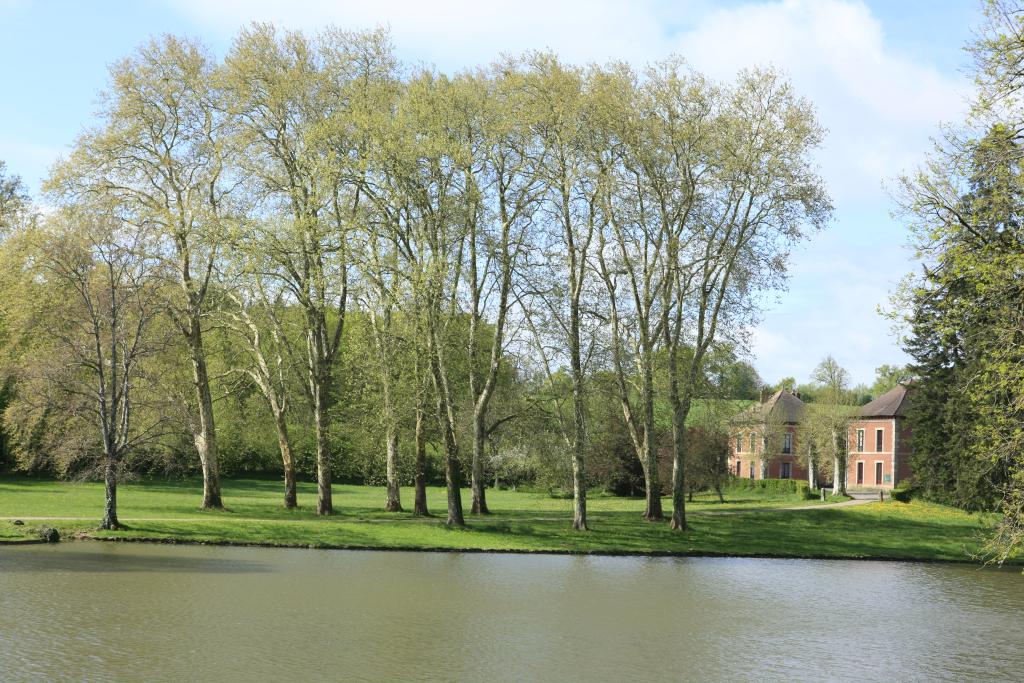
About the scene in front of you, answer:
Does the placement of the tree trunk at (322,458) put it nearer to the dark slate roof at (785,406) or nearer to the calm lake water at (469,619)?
the calm lake water at (469,619)

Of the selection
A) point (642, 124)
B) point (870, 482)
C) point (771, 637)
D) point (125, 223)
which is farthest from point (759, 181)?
point (870, 482)

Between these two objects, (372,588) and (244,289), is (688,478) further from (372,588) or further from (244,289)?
(372,588)

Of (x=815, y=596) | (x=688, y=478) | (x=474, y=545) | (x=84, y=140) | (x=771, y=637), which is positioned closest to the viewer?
(x=771, y=637)

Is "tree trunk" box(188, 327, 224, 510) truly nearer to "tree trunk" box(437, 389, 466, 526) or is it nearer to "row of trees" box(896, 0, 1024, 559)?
"tree trunk" box(437, 389, 466, 526)

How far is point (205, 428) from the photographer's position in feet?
128

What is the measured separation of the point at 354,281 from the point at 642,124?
12.0 metres

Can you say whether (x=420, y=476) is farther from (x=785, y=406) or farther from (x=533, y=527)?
(x=785, y=406)

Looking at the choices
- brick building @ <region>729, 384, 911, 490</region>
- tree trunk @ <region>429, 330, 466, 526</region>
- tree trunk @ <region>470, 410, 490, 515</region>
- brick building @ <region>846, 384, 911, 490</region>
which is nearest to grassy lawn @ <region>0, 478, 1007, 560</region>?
tree trunk @ <region>429, 330, 466, 526</region>

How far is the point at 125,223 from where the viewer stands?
1341 inches

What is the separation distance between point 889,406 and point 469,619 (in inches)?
2573

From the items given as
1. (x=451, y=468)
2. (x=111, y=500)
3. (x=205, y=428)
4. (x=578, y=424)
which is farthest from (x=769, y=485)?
(x=111, y=500)

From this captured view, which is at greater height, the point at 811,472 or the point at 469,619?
the point at 469,619

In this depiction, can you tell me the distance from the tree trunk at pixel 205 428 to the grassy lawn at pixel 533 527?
0.94 metres

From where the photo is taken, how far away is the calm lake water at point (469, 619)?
16.3 metres
